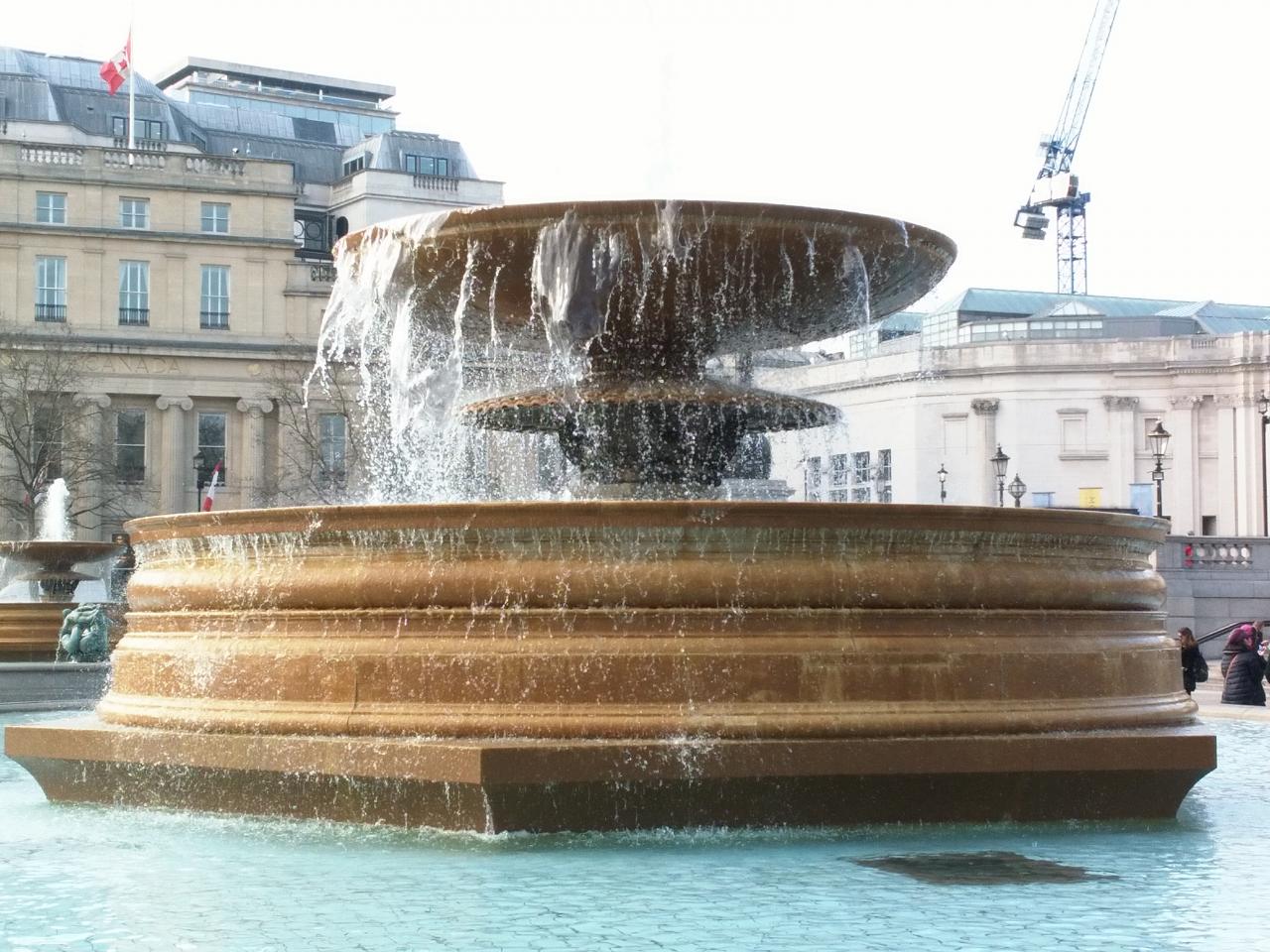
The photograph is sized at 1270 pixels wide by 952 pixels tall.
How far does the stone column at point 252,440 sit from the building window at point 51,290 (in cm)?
637

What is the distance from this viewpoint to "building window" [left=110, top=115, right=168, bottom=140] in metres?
67.3

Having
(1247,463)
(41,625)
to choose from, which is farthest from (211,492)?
(1247,463)

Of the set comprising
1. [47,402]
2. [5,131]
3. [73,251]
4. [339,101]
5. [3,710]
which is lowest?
[3,710]

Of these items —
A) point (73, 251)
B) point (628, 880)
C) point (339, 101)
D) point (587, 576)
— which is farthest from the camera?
point (339, 101)

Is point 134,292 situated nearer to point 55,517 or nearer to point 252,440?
point 252,440

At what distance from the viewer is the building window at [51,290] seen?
57.5m

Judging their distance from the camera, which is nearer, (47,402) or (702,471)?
(702,471)

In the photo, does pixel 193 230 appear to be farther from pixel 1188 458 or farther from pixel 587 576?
pixel 587 576

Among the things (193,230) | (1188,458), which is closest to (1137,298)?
(1188,458)

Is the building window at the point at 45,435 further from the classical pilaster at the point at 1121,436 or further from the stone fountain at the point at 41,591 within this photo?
the classical pilaster at the point at 1121,436

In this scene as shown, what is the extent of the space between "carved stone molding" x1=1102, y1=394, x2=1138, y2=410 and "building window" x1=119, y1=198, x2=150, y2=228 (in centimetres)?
3692

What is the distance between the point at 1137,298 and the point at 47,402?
54775 mm

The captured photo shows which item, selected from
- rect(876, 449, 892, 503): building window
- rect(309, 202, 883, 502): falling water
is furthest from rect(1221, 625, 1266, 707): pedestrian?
rect(876, 449, 892, 503): building window

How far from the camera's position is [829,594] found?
651cm
